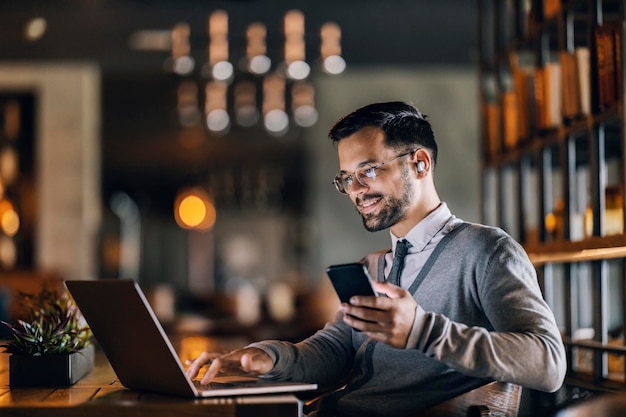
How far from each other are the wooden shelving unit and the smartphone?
1.26 metres

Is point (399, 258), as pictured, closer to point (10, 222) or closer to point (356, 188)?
point (356, 188)

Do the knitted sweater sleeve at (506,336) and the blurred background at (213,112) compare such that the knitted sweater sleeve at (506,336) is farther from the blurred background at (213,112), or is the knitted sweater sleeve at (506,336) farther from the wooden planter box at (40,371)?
the blurred background at (213,112)

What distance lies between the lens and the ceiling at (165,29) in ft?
24.3

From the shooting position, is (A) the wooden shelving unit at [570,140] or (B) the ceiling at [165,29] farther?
(B) the ceiling at [165,29]

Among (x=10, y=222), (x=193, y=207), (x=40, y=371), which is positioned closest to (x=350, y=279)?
(x=40, y=371)

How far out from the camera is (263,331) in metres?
7.18

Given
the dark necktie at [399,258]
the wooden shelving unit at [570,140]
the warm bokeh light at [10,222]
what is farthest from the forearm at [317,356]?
the warm bokeh light at [10,222]

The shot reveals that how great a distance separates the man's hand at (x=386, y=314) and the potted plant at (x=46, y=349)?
2.80 ft

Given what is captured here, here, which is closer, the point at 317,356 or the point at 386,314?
the point at 386,314

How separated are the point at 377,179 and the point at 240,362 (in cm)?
59

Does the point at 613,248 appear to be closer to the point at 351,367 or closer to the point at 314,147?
the point at 351,367

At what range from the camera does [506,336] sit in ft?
6.15

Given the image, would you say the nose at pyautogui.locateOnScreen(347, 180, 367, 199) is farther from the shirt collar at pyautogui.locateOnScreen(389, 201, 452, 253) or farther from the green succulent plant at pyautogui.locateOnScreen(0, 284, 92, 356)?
the green succulent plant at pyautogui.locateOnScreen(0, 284, 92, 356)

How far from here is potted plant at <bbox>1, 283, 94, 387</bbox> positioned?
87.0 inches
